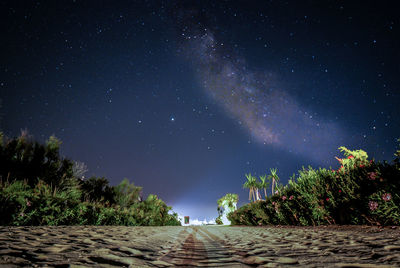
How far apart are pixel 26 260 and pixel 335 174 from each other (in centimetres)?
757

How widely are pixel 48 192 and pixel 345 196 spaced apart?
9173mm

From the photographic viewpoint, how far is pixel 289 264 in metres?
1.34

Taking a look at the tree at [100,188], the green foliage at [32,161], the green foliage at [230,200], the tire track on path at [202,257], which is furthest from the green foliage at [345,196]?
the green foliage at [230,200]

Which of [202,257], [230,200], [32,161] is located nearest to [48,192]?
[32,161]

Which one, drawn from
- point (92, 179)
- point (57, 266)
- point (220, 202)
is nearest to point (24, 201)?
point (57, 266)

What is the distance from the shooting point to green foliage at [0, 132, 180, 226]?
→ 4.82 m

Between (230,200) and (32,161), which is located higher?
(32,161)

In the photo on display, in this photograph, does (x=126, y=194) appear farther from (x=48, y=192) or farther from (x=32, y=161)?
(x=48, y=192)

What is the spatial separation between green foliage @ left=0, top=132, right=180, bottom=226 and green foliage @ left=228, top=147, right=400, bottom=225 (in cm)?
781

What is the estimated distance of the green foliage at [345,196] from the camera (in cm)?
466

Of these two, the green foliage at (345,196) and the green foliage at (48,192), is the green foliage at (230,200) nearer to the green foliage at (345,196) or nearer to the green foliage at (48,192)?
the green foliage at (48,192)

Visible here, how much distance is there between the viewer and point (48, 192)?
20.7 feet

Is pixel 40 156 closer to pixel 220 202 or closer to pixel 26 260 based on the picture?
pixel 26 260

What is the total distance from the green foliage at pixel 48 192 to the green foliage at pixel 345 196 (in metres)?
7.81
